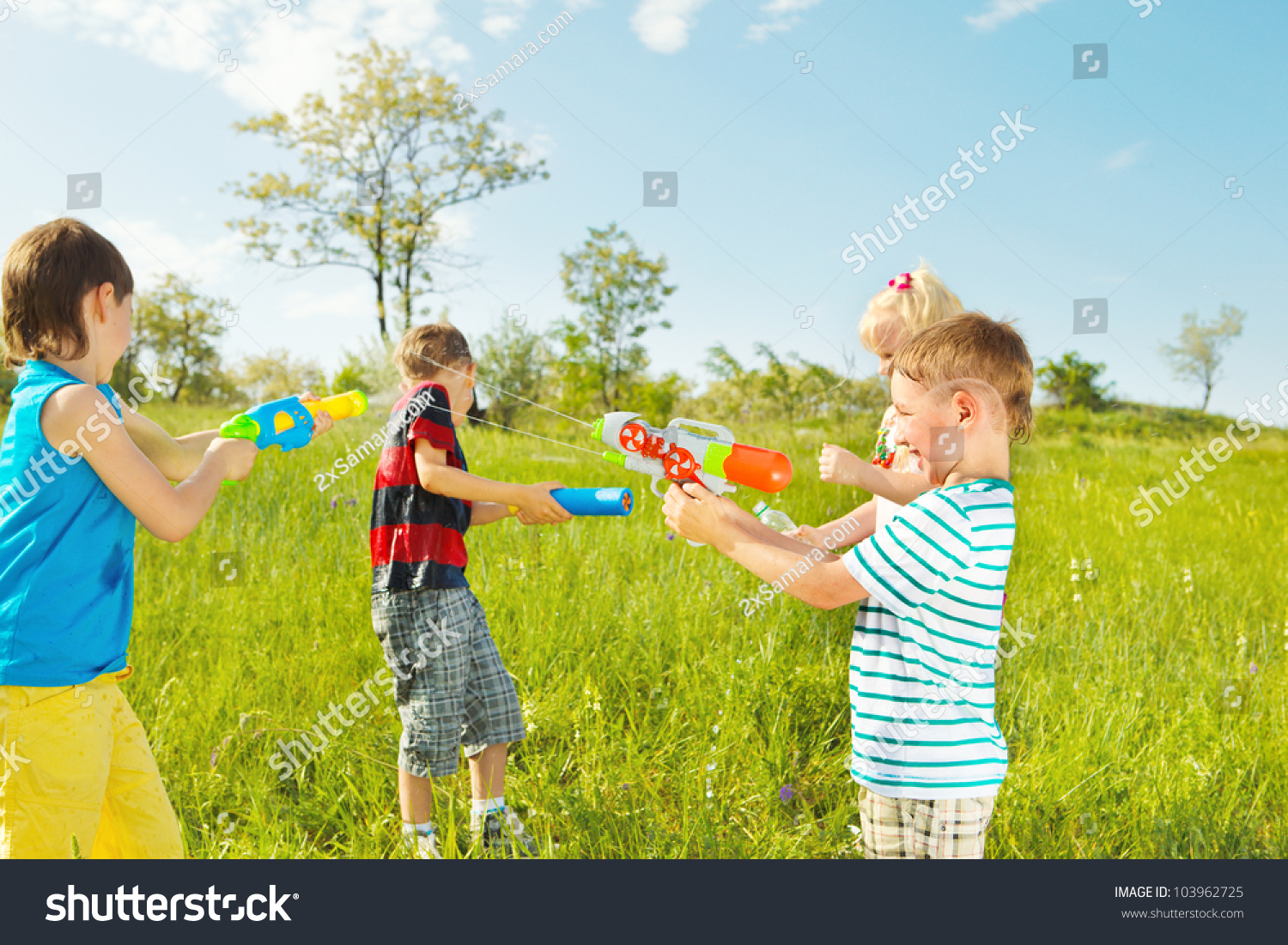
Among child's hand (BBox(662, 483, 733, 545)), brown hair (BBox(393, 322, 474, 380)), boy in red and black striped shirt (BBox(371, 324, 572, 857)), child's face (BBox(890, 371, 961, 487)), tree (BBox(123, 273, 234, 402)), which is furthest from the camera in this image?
tree (BBox(123, 273, 234, 402))

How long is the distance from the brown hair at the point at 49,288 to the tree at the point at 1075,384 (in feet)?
34.4

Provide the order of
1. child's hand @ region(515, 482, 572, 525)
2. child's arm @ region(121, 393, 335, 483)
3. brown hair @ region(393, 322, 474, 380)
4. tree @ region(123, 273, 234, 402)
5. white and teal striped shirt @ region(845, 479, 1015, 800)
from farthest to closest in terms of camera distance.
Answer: tree @ region(123, 273, 234, 402), brown hair @ region(393, 322, 474, 380), child's hand @ region(515, 482, 572, 525), child's arm @ region(121, 393, 335, 483), white and teal striped shirt @ region(845, 479, 1015, 800)

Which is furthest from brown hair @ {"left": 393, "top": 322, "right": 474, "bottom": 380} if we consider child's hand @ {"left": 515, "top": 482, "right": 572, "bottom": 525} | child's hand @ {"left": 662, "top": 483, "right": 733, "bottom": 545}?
child's hand @ {"left": 662, "top": 483, "right": 733, "bottom": 545}

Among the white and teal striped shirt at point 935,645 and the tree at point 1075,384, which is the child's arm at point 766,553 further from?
the tree at point 1075,384

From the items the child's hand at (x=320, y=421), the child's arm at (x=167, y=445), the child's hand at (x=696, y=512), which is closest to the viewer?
the child's hand at (x=696, y=512)

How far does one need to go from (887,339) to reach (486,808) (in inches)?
78.7

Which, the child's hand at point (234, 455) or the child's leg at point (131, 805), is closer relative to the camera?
the child's leg at point (131, 805)

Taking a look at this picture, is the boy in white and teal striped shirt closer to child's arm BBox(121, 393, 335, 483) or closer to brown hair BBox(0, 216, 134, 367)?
child's arm BBox(121, 393, 335, 483)

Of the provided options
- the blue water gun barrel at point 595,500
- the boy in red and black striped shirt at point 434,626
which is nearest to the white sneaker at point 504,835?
the boy in red and black striped shirt at point 434,626

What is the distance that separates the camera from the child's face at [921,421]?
1704 mm

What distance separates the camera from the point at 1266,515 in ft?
20.0

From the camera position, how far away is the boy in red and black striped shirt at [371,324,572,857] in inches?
96.9

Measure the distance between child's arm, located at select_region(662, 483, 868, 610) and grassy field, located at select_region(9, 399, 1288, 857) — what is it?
1.08m
